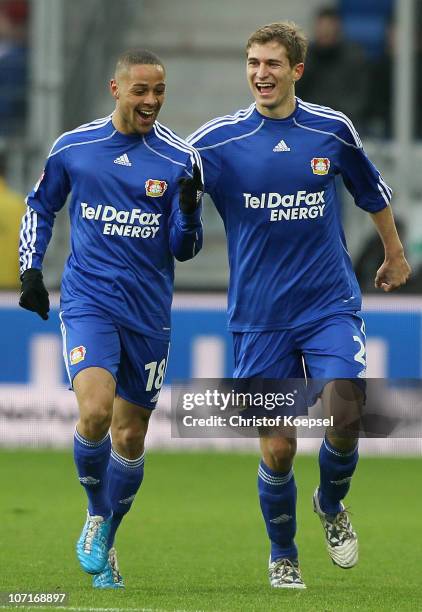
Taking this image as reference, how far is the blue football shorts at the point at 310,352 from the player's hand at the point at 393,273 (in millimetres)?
201

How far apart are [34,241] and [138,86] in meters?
Result: 0.77

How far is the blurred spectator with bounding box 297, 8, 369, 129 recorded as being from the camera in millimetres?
14398

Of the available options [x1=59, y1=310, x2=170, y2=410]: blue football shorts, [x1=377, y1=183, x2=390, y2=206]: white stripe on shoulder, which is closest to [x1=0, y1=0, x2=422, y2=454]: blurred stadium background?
[x1=377, y1=183, x2=390, y2=206]: white stripe on shoulder

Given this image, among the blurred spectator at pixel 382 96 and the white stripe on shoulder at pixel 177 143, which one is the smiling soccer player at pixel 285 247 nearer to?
the white stripe on shoulder at pixel 177 143

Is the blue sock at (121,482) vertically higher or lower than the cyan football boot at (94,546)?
higher

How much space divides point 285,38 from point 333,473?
1853mm

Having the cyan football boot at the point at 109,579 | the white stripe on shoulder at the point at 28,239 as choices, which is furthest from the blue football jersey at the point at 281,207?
the cyan football boot at the point at 109,579

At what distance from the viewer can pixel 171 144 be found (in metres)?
6.70

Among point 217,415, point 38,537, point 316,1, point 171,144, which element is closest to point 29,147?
point 316,1

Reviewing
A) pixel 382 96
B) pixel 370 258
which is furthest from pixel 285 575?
pixel 382 96

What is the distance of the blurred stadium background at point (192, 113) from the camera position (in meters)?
12.4

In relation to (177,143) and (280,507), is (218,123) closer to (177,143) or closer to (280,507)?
(177,143)

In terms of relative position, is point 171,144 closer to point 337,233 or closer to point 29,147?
point 337,233

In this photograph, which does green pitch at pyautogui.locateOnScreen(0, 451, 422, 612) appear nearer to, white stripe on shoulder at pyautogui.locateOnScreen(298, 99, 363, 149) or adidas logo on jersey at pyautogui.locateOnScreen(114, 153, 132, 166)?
adidas logo on jersey at pyautogui.locateOnScreen(114, 153, 132, 166)
